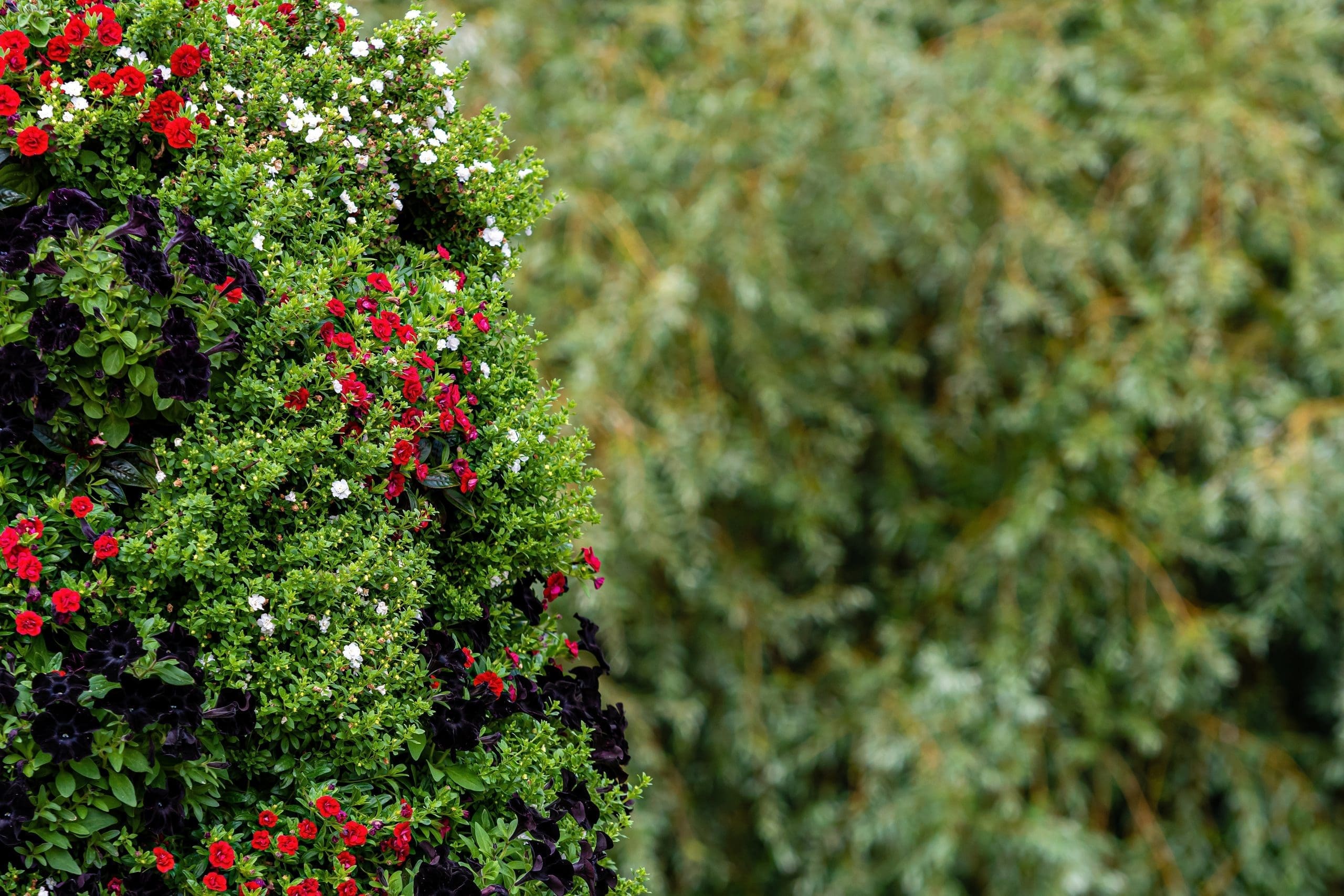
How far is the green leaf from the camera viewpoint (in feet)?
4.16

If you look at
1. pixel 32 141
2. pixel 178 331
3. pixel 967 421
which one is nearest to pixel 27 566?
pixel 178 331

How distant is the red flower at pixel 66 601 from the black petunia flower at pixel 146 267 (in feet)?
1.00

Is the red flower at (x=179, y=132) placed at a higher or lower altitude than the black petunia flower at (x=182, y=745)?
higher

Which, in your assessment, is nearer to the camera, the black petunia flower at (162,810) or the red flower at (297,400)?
the black petunia flower at (162,810)

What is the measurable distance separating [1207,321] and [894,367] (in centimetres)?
92

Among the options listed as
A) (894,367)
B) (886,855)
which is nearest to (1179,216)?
(894,367)

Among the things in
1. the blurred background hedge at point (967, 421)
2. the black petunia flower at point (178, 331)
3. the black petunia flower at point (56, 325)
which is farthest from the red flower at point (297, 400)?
the blurred background hedge at point (967, 421)

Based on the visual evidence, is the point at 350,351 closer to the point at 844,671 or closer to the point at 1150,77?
the point at 844,671

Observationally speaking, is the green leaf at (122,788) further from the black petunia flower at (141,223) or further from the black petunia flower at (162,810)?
the black petunia flower at (141,223)

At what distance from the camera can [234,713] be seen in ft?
4.33

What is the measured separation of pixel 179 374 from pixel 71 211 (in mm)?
202

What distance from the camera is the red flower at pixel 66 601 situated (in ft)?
4.12

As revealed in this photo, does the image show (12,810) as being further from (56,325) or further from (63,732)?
(56,325)

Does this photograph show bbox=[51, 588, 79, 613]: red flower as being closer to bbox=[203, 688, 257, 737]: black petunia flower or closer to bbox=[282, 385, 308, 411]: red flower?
bbox=[203, 688, 257, 737]: black petunia flower
